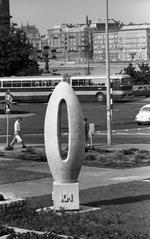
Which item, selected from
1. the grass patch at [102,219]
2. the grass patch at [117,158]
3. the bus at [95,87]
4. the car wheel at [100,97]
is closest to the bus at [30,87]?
the bus at [95,87]

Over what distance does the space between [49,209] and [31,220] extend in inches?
59.4

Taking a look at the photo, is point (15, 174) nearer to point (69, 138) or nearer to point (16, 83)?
point (69, 138)

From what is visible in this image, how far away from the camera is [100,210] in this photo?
13.5m

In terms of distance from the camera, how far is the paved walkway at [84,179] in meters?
17.9

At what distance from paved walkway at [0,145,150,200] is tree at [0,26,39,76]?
78.0 m

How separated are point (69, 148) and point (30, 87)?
6770 centimetres

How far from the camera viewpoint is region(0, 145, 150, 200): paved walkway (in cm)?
1794

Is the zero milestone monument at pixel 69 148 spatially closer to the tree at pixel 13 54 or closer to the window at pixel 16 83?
the window at pixel 16 83

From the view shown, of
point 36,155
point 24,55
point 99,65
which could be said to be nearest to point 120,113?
point 36,155

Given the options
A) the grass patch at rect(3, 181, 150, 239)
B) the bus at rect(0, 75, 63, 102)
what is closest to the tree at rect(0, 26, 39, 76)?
the bus at rect(0, 75, 63, 102)

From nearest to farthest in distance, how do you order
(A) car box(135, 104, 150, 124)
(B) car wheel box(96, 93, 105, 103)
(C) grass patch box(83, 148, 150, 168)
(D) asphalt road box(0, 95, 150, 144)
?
(C) grass patch box(83, 148, 150, 168) < (D) asphalt road box(0, 95, 150, 144) < (A) car box(135, 104, 150, 124) < (B) car wheel box(96, 93, 105, 103)

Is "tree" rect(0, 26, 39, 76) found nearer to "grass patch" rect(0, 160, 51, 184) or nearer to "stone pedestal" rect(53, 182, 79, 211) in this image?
"grass patch" rect(0, 160, 51, 184)

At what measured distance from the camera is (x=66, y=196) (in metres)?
13.1

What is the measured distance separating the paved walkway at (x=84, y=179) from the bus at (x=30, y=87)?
5484 centimetres
